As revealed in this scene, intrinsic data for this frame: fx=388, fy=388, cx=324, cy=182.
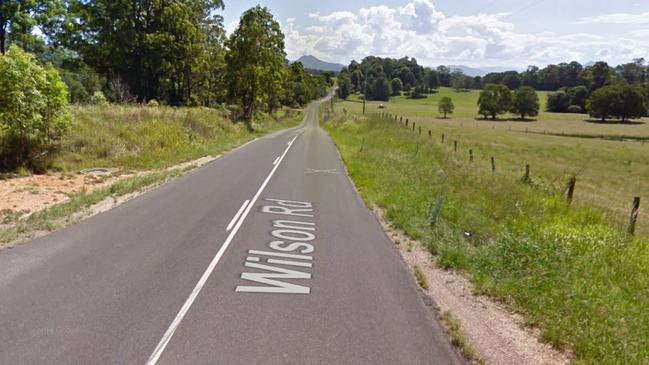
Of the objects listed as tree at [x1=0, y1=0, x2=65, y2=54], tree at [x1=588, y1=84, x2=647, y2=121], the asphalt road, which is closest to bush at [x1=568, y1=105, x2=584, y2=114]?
tree at [x1=588, y1=84, x2=647, y2=121]

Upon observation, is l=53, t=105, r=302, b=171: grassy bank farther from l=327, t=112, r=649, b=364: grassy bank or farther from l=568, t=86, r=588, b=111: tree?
l=568, t=86, r=588, b=111: tree

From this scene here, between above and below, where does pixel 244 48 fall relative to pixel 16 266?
above

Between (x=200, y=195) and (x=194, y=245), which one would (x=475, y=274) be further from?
(x=200, y=195)

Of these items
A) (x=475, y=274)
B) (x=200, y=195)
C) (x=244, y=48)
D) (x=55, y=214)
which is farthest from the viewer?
(x=244, y=48)

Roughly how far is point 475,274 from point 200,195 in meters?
7.52

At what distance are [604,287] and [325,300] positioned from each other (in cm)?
399

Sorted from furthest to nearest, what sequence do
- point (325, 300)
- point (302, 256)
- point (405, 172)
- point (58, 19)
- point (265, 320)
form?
point (58, 19) < point (405, 172) < point (302, 256) < point (325, 300) < point (265, 320)

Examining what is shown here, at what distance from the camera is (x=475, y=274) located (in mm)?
6031

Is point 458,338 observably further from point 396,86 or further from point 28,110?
point 396,86

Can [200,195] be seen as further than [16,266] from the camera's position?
Yes

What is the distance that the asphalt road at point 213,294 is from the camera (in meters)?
3.86

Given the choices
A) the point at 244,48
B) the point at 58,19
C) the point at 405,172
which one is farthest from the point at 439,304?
the point at 58,19

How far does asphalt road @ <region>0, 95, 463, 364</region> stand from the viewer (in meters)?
3.86

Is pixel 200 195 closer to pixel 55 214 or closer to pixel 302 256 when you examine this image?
pixel 55 214
